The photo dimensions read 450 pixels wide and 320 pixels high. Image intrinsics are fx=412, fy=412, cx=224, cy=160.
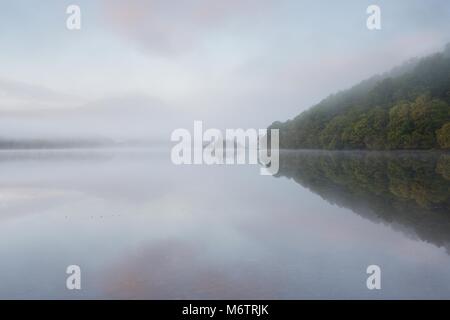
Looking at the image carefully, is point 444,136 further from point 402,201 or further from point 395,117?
point 402,201

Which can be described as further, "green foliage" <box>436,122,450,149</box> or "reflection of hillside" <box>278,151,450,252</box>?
"green foliage" <box>436,122,450,149</box>

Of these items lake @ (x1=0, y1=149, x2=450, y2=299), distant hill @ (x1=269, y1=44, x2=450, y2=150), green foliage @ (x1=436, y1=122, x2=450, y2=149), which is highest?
distant hill @ (x1=269, y1=44, x2=450, y2=150)

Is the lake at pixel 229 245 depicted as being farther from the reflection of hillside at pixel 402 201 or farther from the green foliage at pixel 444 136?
the green foliage at pixel 444 136

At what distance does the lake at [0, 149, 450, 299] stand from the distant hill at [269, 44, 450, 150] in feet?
243

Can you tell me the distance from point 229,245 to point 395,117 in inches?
3981

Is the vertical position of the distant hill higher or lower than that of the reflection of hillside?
higher

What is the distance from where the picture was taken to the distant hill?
95.6 meters

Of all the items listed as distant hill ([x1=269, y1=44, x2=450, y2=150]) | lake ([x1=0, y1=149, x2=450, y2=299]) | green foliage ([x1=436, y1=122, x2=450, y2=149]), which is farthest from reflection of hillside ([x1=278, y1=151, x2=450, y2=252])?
distant hill ([x1=269, y1=44, x2=450, y2=150])

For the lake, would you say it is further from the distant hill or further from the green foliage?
the distant hill

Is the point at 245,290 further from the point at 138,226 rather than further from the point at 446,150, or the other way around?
the point at 446,150

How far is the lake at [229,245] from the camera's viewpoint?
34.0 feet

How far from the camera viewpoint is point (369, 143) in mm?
114688

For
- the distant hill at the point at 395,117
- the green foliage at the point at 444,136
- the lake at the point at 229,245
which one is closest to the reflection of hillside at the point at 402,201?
the lake at the point at 229,245

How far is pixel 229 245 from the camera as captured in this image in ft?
48.2
